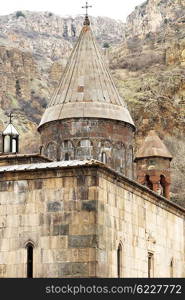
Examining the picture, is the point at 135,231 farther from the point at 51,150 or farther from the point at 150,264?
the point at 51,150

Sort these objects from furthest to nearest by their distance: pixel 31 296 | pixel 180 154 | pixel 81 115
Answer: pixel 180 154 → pixel 81 115 → pixel 31 296

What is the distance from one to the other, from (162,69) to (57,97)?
42727 millimetres

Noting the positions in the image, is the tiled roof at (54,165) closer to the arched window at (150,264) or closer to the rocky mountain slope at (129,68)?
the arched window at (150,264)

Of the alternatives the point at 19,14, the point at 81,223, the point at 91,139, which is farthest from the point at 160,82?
the point at 19,14

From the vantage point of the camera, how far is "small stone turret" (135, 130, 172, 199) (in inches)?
800

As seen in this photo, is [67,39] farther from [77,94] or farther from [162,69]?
[77,94]

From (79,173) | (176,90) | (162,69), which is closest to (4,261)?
(79,173)

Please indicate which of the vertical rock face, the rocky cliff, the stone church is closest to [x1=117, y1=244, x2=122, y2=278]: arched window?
the stone church

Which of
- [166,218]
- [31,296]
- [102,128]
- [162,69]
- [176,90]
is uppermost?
[162,69]

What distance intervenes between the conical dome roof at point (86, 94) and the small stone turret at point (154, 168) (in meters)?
1.12

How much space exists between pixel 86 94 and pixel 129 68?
4912 centimetres

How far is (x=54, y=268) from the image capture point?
44.0 feet

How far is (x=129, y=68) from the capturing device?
68.4m

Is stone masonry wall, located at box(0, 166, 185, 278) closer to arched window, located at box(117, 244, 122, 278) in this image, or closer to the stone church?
the stone church
